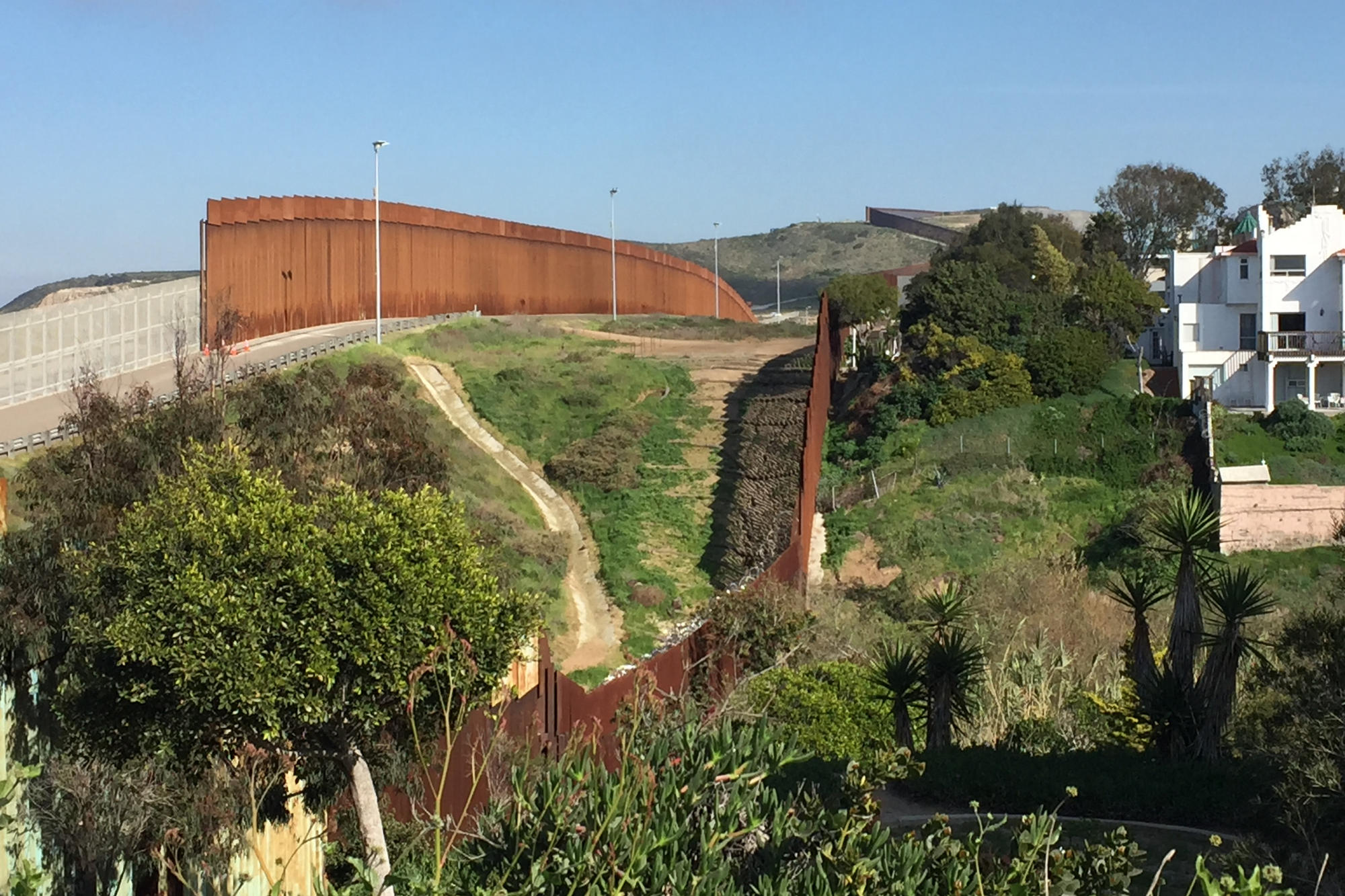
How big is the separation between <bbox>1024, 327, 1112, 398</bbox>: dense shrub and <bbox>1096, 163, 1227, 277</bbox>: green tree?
112ft

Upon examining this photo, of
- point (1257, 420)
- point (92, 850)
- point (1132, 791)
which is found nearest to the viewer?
point (92, 850)

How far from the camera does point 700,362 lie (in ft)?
163

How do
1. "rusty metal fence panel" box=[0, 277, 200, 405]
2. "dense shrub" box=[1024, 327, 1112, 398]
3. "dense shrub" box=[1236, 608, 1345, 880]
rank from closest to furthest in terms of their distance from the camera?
"dense shrub" box=[1236, 608, 1345, 880] → "rusty metal fence panel" box=[0, 277, 200, 405] → "dense shrub" box=[1024, 327, 1112, 398]

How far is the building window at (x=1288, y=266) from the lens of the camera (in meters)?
45.0

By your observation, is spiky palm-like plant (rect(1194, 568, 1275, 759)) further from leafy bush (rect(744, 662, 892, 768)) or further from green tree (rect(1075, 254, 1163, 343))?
green tree (rect(1075, 254, 1163, 343))

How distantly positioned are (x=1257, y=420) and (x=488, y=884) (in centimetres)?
3641

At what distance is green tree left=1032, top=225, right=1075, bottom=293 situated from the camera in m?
57.1

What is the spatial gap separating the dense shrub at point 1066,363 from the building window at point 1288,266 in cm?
607

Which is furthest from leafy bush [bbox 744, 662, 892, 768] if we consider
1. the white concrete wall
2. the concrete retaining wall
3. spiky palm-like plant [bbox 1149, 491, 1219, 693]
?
the white concrete wall

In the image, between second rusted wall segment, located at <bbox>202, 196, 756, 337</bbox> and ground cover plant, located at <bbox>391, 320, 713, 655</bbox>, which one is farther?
second rusted wall segment, located at <bbox>202, 196, 756, 337</bbox>

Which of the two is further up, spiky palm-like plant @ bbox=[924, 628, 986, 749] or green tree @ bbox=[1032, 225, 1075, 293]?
green tree @ bbox=[1032, 225, 1075, 293]

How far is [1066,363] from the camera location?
42.3 m

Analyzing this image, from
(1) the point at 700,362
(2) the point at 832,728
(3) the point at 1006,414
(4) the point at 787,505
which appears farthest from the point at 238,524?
(1) the point at 700,362

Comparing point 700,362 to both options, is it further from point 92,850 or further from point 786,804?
point 786,804
